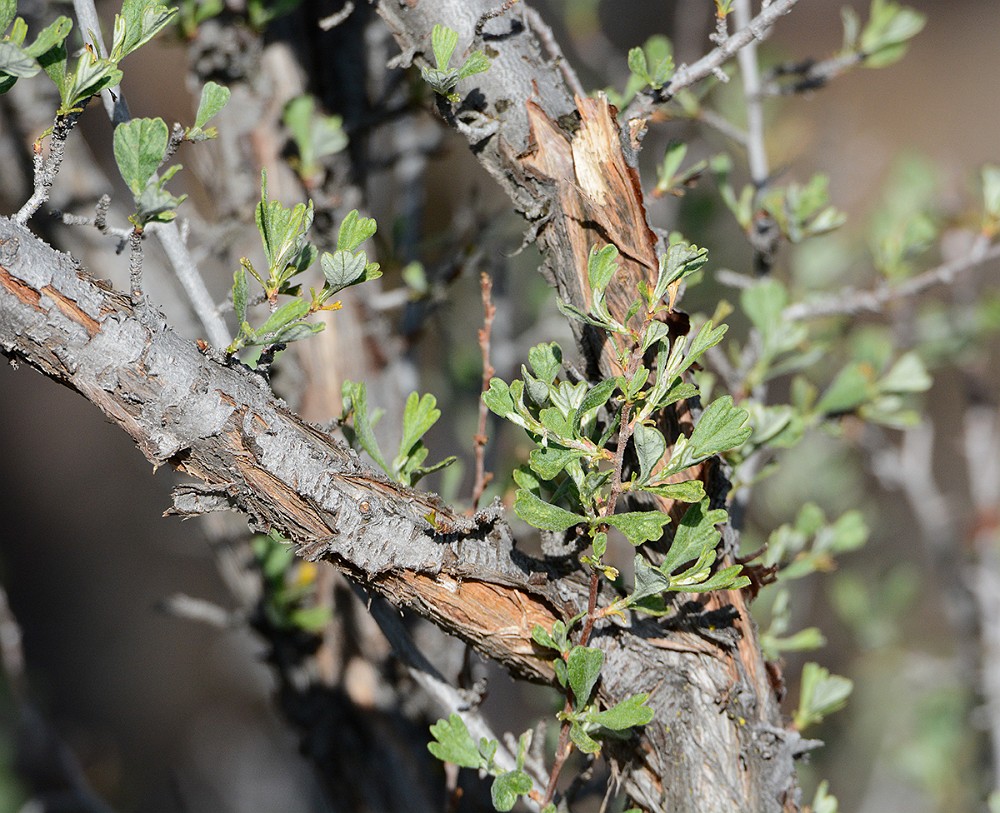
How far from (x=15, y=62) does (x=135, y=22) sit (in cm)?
9

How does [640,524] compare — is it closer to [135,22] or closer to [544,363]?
[544,363]

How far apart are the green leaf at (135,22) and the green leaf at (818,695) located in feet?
2.24

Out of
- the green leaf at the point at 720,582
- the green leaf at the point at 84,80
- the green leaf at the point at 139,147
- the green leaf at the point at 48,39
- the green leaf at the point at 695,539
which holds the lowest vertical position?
the green leaf at the point at 720,582

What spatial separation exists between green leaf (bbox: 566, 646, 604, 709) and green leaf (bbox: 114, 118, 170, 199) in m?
0.39

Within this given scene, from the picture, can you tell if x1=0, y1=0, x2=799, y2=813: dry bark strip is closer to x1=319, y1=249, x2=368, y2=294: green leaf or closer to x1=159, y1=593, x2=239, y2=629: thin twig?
x1=319, y1=249, x2=368, y2=294: green leaf

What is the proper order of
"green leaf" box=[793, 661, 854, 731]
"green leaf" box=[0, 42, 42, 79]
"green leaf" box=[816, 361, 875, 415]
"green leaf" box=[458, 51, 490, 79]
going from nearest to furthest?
"green leaf" box=[0, 42, 42, 79]
"green leaf" box=[458, 51, 490, 79]
"green leaf" box=[793, 661, 854, 731]
"green leaf" box=[816, 361, 875, 415]

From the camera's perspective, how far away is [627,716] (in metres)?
0.50

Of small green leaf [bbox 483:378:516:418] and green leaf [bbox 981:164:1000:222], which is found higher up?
small green leaf [bbox 483:378:516:418]

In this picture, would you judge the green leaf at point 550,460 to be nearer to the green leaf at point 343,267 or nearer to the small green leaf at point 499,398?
the small green leaf at point 499,398

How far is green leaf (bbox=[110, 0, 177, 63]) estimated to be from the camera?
506mm

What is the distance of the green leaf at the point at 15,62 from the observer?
0.44 meters

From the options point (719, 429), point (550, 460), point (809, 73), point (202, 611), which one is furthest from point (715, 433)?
point (202, 611)

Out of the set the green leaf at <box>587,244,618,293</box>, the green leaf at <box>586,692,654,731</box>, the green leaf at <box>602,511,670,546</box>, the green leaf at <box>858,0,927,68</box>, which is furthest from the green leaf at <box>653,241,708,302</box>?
the green leaf at <box>858,0,927,68</box>

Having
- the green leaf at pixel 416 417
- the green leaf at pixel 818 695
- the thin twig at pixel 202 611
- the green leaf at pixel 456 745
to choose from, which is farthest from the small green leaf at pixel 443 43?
the thin twig at pixel 202 611
